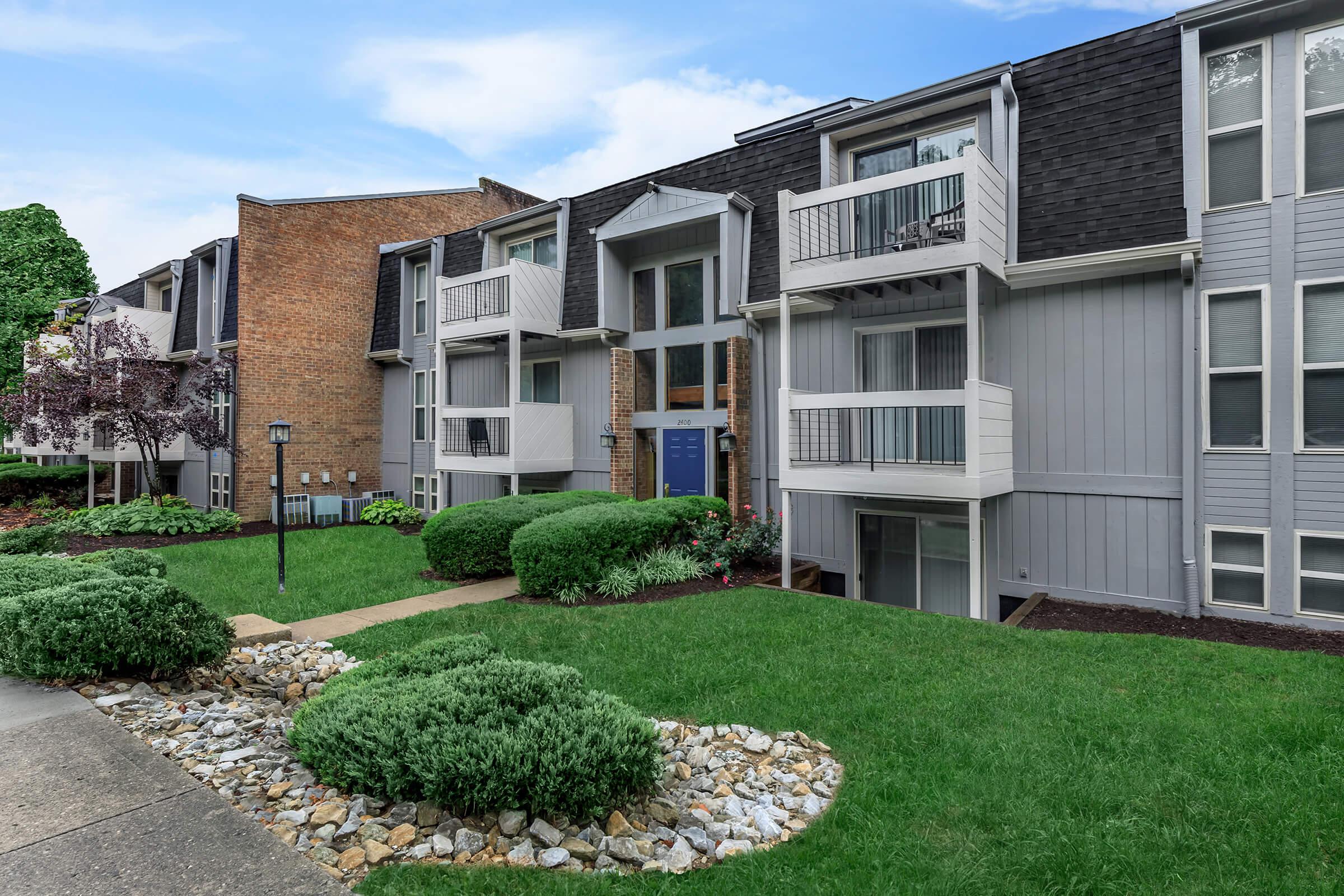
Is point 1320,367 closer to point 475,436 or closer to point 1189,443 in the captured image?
point 1189,443

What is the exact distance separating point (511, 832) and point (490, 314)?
1179 centimetres

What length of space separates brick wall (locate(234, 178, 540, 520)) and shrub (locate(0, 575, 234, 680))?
38.9 feet

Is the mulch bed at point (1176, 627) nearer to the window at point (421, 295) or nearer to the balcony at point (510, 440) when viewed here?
the balcony at point (510, 440)

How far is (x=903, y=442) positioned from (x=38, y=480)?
87.4 ft

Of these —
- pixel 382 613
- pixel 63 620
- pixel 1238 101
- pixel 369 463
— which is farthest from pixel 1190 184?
pixel 369 463

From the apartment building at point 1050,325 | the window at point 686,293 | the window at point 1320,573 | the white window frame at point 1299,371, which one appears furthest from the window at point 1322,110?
the window at point 686,293

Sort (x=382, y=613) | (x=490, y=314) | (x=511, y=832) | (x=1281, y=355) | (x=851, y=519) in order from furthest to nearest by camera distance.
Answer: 1. (x=490, y=314)
2. (x=851, y=519)
3. (x=382, y=613)
4. (x=1281, y=355)
5. (x=511, y=832)

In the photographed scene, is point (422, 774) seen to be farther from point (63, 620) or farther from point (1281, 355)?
point (1281, 355)

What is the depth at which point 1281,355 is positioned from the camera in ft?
23.8

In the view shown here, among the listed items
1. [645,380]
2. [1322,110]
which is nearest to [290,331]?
[645,380]

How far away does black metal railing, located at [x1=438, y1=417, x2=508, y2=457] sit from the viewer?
13.7 meters

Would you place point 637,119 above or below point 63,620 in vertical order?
above

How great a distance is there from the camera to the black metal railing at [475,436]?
13.7 meters

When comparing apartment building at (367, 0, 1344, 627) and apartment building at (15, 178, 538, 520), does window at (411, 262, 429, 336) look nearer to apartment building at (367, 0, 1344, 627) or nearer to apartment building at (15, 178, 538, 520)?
apartment building at (15, 178, 538, 520)
